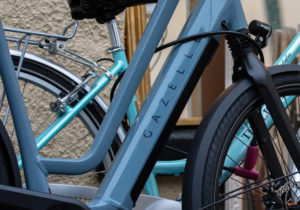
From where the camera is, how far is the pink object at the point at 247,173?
2.00m

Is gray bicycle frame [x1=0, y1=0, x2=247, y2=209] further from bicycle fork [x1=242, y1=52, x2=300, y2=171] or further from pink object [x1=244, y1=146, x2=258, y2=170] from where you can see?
pink object [x1=244, y1=146, x2=258, y2=170]

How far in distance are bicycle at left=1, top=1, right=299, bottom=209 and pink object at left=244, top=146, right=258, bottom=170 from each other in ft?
0.74

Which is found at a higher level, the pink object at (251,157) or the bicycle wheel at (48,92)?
the bicycle wheel at (48,92)

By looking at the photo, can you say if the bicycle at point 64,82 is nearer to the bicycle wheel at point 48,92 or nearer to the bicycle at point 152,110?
the bicycle wheel at point 48,92

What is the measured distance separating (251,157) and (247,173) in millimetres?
72

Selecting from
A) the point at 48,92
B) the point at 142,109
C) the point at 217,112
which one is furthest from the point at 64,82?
the point at 217,112

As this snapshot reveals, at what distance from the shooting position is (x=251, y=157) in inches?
77.6

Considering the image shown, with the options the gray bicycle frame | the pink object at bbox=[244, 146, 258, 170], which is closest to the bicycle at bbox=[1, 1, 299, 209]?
the gray bicycle frame

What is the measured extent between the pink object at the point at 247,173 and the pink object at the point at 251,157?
0.02 metres

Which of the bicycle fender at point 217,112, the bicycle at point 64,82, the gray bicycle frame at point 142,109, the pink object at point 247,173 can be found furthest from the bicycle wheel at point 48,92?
the bicycle fender at point 217,112

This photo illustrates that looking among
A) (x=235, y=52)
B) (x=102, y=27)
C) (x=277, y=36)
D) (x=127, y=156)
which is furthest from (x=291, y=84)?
(x=277, y=36)

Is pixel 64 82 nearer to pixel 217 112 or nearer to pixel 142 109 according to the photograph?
pixel 142 109

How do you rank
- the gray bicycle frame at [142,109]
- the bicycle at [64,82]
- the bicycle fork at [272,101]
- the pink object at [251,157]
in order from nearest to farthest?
the gray bicycle frame at [142,109] → the bicycle fork at [272,101] → the pink object at [251,157] → the bicycle at [64,82]

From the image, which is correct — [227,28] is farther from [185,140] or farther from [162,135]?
[185,140]
